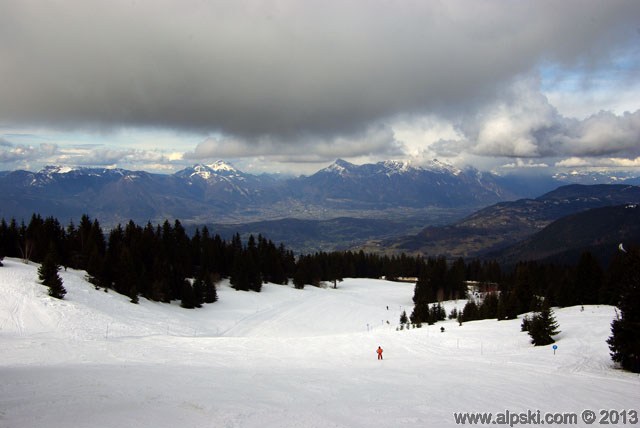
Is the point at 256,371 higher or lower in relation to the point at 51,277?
lower

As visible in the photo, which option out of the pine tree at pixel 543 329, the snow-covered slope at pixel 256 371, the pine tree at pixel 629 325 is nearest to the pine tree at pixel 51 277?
the snow-covered slope at pixel 256 371

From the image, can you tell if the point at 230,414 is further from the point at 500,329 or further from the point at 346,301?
the point at 346,301

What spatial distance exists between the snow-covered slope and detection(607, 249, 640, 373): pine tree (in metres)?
1.69

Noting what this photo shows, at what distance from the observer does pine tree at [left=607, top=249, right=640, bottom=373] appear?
2797 centimetres

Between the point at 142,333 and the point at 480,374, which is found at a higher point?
the point at 480,374

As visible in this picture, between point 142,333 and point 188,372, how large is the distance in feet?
65.5

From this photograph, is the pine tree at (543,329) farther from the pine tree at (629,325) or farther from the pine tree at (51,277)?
the pine tree at (51,277)

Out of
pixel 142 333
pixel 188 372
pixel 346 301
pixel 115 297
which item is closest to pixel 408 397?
pixel 188 372

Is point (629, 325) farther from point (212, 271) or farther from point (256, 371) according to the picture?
point (212, 271)

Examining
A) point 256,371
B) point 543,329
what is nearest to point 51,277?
point 256,371

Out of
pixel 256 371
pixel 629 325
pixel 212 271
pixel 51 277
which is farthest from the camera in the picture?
pixel 212 271

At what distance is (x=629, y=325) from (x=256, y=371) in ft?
86.8

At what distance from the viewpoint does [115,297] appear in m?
54.0

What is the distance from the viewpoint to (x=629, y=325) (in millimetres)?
28016
